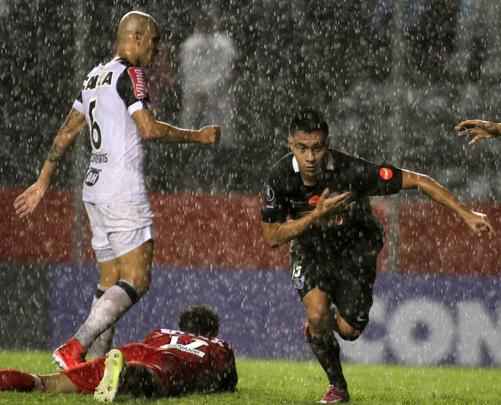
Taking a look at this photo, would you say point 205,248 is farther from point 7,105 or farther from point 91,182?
point 91,182

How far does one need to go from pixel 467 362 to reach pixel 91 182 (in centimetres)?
511

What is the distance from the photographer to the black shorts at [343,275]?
723 cm

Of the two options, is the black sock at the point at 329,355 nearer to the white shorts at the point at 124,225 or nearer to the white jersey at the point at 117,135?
the white shorts at the point at 124,225

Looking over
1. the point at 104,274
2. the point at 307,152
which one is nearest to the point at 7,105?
the point at 104,274

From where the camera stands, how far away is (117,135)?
7195 mm

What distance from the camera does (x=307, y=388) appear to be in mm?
8312

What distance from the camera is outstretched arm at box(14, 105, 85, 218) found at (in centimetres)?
752

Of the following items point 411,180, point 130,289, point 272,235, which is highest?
point 411,180

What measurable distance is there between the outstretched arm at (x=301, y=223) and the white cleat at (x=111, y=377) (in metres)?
1.15

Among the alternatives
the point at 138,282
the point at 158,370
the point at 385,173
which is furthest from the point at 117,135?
the point at 385,173

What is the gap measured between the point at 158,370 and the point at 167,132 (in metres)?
1.31

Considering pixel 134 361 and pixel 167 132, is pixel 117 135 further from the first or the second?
pixel 134 361

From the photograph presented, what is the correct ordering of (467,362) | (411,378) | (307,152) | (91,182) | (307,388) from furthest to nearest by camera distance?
(467,362), (411,378), (307,388), (91,182), (307,152)

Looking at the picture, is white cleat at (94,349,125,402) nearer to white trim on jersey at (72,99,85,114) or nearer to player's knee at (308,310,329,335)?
player's knee at (308,310,329,335)
